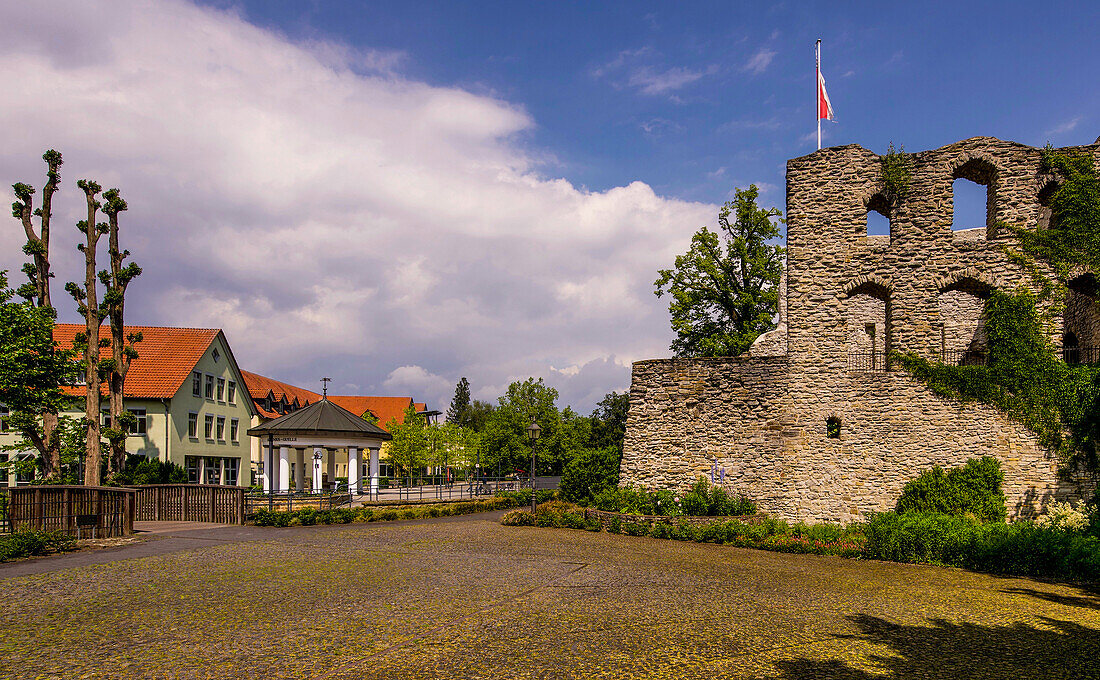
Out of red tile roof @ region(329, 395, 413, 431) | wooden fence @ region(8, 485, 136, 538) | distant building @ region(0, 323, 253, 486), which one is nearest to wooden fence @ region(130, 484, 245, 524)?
wooden fence @ region(8, 485, 136, 538)

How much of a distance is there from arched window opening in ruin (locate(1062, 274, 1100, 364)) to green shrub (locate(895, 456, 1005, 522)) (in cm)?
362

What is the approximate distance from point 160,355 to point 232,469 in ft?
30.1

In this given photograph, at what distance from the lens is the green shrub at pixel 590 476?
20.9m

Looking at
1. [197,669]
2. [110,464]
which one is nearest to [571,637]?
[197,669]

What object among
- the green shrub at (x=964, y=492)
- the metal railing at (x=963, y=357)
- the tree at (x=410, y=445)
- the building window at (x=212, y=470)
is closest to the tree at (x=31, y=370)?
the building window at (x=212, y=470)

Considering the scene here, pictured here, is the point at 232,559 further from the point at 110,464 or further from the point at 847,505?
the point at 110,464

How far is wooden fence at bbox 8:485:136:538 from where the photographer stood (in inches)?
654

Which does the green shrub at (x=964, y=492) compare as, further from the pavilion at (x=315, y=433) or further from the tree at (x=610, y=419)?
the tree at (x=610, y=419)

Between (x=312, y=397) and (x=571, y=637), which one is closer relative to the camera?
(x=571, y=637)

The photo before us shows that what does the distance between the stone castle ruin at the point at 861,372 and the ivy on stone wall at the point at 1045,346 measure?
330 mm

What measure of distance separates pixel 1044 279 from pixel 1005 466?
15.5ft

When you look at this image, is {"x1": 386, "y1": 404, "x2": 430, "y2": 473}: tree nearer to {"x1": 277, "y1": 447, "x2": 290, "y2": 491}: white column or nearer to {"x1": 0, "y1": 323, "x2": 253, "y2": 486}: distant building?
{"x1": 0, "y1": 323, "x2": 253, "y2": 486}: distant building

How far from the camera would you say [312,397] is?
66.6 m

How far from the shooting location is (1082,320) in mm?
17703
